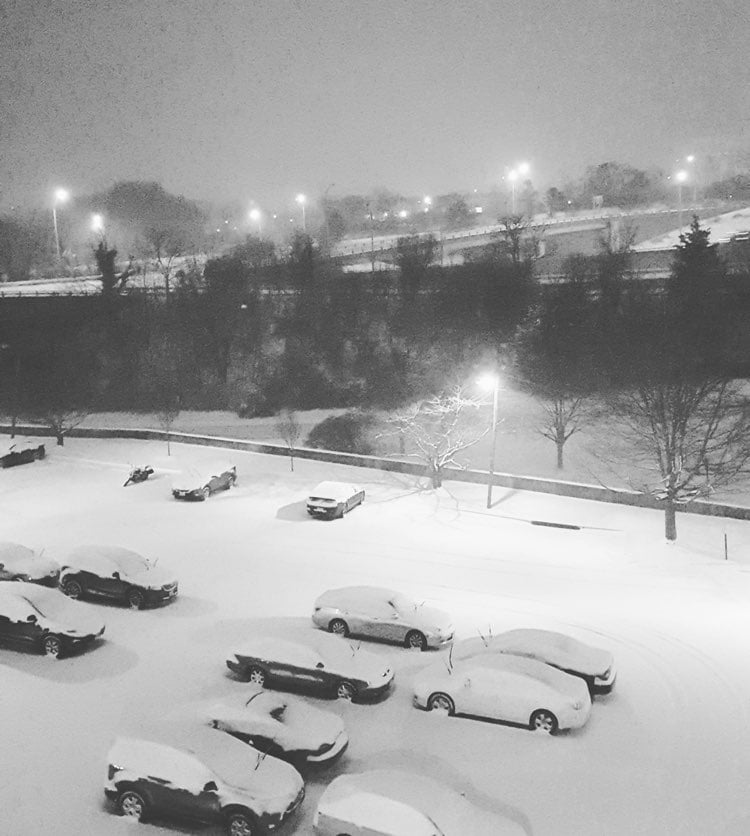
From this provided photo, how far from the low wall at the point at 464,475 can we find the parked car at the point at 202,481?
5.02m

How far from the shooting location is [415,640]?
15.6m

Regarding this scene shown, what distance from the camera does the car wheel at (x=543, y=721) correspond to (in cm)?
1222

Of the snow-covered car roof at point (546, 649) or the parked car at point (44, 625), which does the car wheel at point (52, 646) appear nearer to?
the parked car at point (44, 625)

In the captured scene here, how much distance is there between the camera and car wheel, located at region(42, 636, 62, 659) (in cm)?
1478

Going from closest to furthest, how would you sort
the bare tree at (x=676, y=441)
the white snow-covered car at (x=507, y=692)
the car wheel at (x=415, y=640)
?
1. the white snow-covered car at (x=507, y=692)
2. the car wheel at (x=415, y=640)
3. the bare tree at (x=676, y=441)

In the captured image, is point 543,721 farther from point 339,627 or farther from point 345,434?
point 345,434

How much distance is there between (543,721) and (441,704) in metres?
1.66

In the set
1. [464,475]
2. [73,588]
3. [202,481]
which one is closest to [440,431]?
[464,475]

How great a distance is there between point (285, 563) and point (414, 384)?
26776 millimetres

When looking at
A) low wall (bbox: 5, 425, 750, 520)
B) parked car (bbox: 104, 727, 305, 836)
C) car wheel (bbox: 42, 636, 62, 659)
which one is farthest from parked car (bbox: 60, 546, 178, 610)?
low wall (bbox: 5, 425, 750, 520)

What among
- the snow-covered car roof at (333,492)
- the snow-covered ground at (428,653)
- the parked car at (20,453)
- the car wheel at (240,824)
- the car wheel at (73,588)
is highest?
the parked car at (20,453)

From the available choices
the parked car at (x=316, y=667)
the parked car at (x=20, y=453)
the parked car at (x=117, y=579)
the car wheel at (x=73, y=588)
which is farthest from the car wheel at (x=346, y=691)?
the parked car at (x=20, y=453)

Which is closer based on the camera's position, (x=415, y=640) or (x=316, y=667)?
(x=316, y=667)

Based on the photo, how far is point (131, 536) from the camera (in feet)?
76.9
